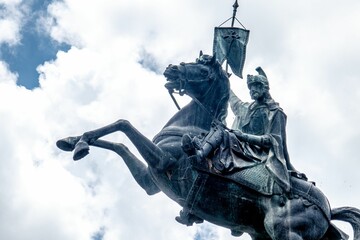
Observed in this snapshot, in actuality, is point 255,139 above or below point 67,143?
below

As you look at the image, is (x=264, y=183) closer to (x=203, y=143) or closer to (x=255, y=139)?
(x=255, y=139)

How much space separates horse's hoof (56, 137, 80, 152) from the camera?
12383 millimetres

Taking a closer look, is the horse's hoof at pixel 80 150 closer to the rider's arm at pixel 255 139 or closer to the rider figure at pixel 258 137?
the rider figure at pixel 258 137

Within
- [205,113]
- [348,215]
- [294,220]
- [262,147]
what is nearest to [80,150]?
[205,113]

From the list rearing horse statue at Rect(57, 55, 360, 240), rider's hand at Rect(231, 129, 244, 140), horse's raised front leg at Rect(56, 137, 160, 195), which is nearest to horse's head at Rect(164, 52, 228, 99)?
rearing horse statue at Rect(57, 55, 360, 240)

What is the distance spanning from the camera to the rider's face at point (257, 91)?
1289cm

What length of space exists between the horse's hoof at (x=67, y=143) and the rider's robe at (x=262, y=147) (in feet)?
7.66

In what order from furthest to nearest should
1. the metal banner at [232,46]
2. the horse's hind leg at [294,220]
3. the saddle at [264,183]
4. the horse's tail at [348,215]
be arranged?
the metal banner at [232,46]
the horse's tail at [348,215]
the saddle at [264,183]
the horse's hind leg at [294,220]

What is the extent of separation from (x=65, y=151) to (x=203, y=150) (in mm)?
2192

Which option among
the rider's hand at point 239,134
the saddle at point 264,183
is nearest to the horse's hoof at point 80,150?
the saddle at point 264,183

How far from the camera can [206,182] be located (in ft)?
39.9

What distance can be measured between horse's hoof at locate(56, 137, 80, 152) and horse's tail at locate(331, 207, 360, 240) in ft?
13.6

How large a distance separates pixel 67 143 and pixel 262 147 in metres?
3.03

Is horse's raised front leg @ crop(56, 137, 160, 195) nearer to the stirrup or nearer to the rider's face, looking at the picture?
the stirrup
